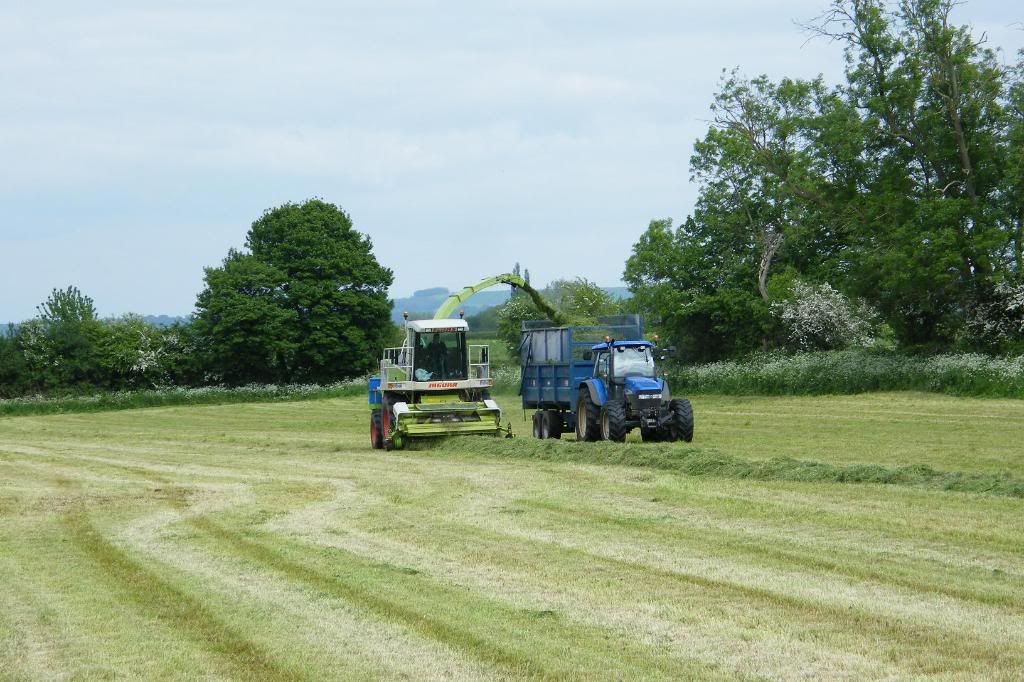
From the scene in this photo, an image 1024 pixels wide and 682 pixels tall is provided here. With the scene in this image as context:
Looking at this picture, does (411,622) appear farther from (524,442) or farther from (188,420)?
(188,420)

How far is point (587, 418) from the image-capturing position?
23.8 metres

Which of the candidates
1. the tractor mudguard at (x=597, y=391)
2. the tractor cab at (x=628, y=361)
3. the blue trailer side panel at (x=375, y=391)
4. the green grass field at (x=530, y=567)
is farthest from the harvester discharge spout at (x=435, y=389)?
the green grass field at (x=530, y=567)

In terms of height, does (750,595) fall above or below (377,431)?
below

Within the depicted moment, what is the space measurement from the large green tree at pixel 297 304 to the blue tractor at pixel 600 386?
3383 cm

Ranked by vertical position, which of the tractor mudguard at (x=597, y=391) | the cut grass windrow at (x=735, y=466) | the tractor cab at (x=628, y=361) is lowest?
the cut grass windrow at (x=735, y=466)

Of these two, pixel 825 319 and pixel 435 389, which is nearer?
pixel 435 389

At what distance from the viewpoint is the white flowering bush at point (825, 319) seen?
152 feet

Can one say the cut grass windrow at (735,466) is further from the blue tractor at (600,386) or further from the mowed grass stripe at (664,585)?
the mowed grass stripe at (664,585)

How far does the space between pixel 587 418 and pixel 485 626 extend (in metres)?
15.9

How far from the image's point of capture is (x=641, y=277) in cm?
5462

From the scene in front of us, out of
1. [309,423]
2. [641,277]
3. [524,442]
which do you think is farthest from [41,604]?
[641,277]

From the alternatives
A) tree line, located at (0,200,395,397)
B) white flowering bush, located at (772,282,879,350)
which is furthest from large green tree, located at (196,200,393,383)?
white flowering bush, located at (772,282,879,350)

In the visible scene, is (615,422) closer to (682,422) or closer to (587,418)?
(682,422)

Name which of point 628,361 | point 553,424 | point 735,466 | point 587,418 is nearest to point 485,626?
point 735,466
